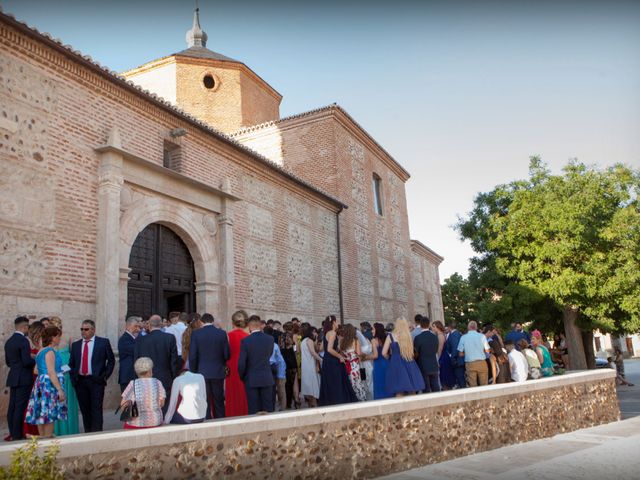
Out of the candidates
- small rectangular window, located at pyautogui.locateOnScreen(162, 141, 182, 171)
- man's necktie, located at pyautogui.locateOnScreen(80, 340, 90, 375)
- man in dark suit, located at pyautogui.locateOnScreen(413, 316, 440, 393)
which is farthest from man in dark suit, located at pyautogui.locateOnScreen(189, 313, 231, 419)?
small rectangular window, located at pyautogui.locateOnScreen(162, 141, 182, 171)

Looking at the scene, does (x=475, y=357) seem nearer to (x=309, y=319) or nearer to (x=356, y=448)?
(x=356, y=448)

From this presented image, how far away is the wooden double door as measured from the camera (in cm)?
962

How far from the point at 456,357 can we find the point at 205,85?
17.1 m

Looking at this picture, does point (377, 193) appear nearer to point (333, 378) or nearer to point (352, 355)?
point (352, 355)

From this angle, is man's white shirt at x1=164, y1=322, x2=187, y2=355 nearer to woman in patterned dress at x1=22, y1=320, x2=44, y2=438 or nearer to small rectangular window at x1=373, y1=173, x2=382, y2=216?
woman in patterned dress at x1=22, y1=320, x2=44, y2=438

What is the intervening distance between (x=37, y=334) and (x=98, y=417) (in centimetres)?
146

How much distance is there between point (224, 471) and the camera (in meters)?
4.44

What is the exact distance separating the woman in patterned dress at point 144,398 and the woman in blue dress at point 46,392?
4.17ft

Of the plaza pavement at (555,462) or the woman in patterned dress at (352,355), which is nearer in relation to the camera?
the plaza pavement at (555,462)

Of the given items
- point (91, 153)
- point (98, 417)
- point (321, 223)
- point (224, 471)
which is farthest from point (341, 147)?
point (224, 471)

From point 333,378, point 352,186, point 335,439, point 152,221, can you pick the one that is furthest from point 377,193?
point 335,439

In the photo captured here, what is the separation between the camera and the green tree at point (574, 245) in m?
14.8

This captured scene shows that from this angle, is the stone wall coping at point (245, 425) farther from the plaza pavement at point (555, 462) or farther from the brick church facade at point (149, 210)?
the brick church facade at point (149, 210)

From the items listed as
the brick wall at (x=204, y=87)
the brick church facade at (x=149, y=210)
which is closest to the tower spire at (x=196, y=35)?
the brick wall at (x=204, y=87)
